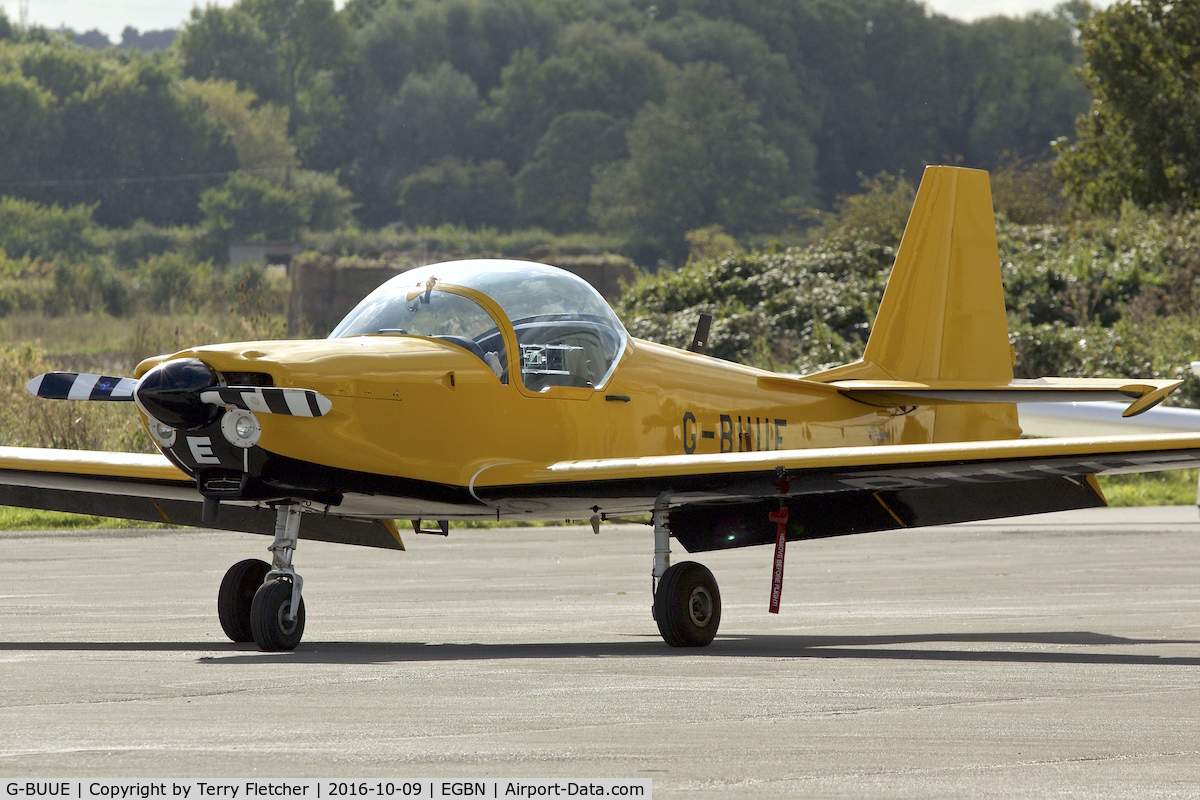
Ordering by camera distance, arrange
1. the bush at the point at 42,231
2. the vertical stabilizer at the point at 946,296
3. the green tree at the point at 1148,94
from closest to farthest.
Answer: the vertical stabilizer at the point at 946,296, the green tree at the point at 1148,94, the bush at the point at 42,231

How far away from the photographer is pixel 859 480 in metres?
9.33

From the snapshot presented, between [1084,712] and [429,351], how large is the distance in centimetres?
447

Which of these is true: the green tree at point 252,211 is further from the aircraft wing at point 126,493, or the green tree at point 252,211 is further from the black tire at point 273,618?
the black tire at point 273,618

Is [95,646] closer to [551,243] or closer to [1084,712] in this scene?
[1084,712]

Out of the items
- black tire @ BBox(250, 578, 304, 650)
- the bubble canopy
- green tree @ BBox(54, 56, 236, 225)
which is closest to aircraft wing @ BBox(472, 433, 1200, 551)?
the bubble canopy

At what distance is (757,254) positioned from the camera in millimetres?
34375

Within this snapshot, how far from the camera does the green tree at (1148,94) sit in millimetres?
43062

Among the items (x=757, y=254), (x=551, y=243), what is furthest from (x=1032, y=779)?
(x=551, y=243)

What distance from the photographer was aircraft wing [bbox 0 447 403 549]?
1048cm

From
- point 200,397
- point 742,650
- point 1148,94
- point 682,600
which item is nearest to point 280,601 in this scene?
point 200,397

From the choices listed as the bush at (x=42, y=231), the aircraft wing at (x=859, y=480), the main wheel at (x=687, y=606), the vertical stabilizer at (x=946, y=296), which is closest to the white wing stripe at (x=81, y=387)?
the aircraft wing at (x=859, y=480)

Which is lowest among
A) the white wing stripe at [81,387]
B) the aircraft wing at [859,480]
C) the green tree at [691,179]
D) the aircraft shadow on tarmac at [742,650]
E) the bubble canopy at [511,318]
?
the aircraft shadow on tarmac at [742,650]

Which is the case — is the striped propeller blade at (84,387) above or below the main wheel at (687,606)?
above

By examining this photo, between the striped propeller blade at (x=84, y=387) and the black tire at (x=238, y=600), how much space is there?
4.56ft
